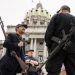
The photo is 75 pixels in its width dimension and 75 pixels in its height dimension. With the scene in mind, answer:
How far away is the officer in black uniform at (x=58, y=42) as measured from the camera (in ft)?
21.1

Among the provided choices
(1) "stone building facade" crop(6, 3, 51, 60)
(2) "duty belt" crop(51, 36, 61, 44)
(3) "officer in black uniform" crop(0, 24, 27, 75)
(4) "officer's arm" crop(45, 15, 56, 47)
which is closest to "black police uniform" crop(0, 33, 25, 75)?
(3) "officer in black uniform" crop(0, 24, 27, 75)

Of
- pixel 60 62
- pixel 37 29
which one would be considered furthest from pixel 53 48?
pixel 37 29

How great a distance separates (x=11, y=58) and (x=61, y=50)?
0.90m

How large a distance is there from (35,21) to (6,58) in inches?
3118

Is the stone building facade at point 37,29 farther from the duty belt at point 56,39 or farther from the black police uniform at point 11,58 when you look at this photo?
the duty belt at point 56,39

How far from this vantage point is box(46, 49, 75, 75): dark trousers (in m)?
6.41

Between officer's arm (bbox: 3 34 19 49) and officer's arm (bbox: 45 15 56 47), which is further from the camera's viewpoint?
officer's arm (bbox: 3 34 19 49)

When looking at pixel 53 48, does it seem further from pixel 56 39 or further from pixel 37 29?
pixel 37 29

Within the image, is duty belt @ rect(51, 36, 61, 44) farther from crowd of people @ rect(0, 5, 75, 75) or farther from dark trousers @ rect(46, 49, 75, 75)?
dark trousers @ rect(46, 49, 75, 75)

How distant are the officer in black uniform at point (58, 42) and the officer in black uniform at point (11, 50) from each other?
59cm

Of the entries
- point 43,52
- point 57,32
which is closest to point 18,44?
point 57,32

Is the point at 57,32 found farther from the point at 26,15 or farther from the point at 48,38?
the point at 26,15

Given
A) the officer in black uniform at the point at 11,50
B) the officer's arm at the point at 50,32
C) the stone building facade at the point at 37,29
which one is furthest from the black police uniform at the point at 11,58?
the stone building facade at the point at 37,29

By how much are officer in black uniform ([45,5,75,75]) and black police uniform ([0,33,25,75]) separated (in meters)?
0.60
